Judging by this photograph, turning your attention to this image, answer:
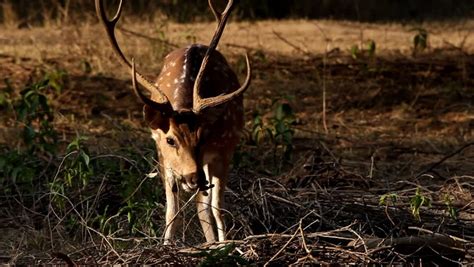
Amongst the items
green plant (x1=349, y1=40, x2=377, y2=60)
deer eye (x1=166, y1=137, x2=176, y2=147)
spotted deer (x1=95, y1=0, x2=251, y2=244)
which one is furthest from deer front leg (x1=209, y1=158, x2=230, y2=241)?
green plant (x1=349, y1=40, x2=377, y2=60)

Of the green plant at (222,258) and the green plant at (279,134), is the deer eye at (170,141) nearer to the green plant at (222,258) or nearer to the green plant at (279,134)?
the green plant at (222,258)

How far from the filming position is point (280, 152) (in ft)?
35.1

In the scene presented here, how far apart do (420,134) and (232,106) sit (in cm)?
412

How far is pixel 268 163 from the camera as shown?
10.4 meters

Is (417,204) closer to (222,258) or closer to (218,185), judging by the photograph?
(218,185)

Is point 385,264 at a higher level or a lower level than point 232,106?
lower

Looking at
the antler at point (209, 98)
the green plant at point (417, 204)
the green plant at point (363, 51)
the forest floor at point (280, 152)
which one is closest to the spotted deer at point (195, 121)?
the antler at point (209, 98)

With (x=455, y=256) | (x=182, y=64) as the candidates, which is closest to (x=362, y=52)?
(x=182, y=64)

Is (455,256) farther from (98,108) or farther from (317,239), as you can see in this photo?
(98,108)

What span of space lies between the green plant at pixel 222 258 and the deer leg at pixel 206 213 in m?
1.15

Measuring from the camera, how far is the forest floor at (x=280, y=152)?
718cm

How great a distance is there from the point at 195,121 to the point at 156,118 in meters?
0.25

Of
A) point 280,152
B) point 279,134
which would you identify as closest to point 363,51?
point 280,152

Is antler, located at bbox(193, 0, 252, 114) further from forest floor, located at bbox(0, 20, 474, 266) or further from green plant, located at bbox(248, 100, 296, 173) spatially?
green plant, located at bbox(248, 100, 296, 173)
